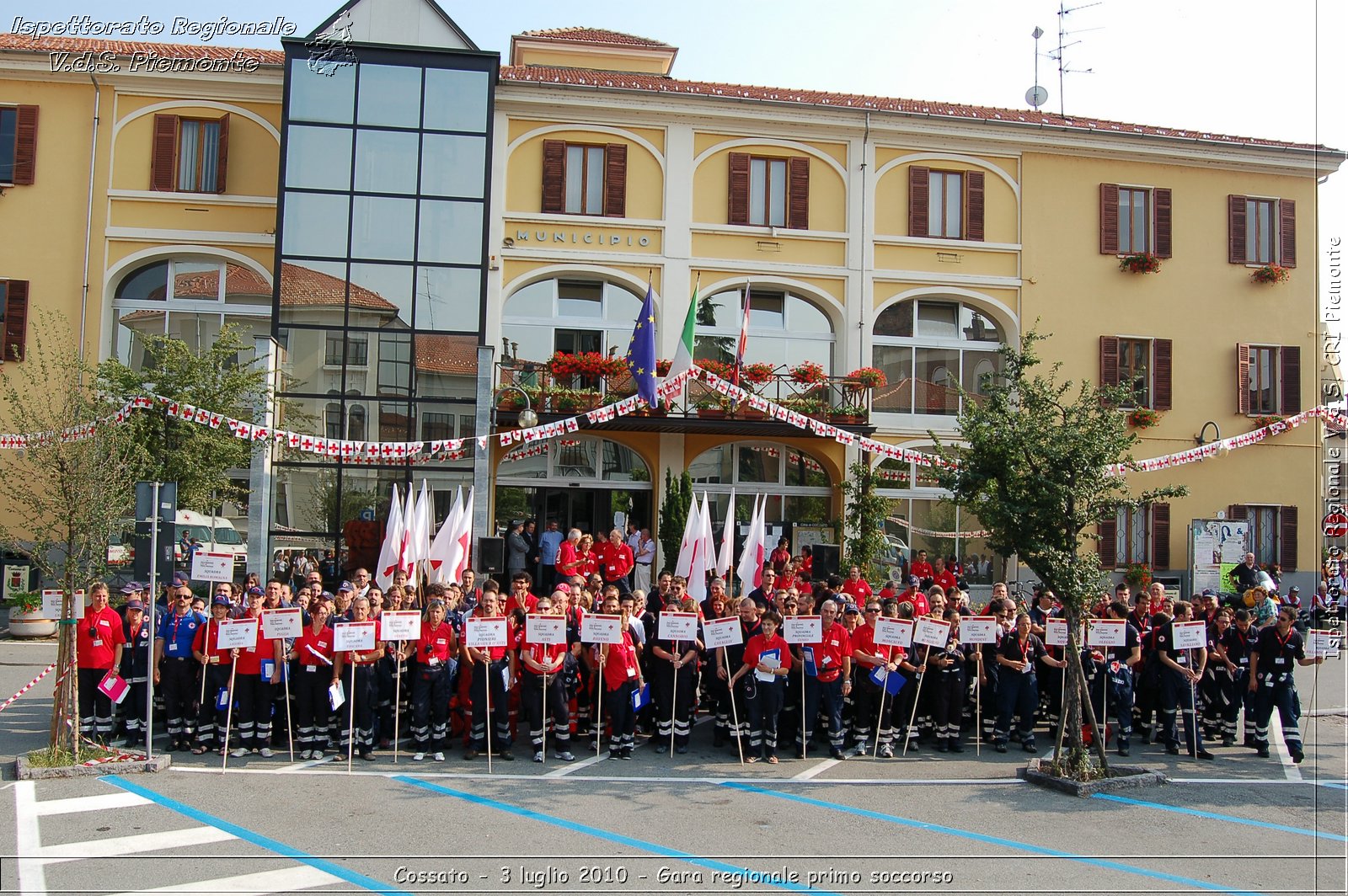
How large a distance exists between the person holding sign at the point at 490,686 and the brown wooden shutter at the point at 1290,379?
72.9 feet

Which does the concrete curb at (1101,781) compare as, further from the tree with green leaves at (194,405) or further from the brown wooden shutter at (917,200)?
the brown wooden shutter at (917,200)

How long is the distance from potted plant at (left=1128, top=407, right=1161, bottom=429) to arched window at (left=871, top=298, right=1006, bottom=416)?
3.14 m

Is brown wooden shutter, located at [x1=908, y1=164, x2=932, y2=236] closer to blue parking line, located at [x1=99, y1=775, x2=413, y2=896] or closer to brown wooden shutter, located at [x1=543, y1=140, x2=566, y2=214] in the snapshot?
brown wooden shutter, located at [x1=543, y1=140, x2=566, y2=214]

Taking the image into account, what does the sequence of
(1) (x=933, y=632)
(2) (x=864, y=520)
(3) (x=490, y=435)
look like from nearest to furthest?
(1) (x=933, y=632)
(3) (x=490, y=435)
(2) (x=864, y=520)

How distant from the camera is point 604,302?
2481cm

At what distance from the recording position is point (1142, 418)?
82.0ft

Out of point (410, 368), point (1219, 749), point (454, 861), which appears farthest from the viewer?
point (410, 368)

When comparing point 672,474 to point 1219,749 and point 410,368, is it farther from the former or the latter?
point 1219,749

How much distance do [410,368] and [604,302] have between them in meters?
4.81

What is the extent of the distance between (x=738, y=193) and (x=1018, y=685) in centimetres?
1540

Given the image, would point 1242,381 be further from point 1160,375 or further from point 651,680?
point 651,680

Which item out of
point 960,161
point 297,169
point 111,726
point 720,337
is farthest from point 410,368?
point 960,161

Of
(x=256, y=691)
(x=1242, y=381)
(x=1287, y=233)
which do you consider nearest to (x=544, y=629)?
(x=256, y=691)

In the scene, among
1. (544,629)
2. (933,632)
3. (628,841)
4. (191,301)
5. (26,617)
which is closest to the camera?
(628,841)
